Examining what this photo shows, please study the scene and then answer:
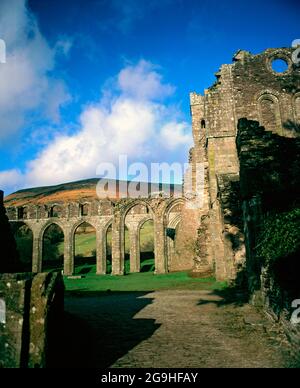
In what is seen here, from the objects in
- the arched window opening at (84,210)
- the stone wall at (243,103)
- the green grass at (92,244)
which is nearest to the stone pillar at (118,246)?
the arched window opening at (84,210)

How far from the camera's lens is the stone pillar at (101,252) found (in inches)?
1050

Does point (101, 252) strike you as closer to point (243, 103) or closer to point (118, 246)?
point (118, 246)

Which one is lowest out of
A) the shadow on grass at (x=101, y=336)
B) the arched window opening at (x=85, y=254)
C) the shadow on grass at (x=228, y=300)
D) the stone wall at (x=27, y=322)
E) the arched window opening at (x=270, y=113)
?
the arched window opening at (x=85, y=254)

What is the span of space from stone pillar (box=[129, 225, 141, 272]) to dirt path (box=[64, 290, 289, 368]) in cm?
2084

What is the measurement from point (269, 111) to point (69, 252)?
21.7 meters

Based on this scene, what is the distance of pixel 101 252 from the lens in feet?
90.0

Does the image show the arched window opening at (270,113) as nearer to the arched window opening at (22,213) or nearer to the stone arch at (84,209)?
the stone arch at (84,209)

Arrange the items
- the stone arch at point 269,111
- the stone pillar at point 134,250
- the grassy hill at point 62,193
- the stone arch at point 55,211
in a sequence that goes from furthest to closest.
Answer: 1. the grassy hill at point 62,193
2. the stone arch at point 55,211
3. the stone pillar at point 134,250
4. the stone arch at point 269,111

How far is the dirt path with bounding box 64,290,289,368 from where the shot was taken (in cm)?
349

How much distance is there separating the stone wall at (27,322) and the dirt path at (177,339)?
0.66m

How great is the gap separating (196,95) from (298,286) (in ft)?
71.6

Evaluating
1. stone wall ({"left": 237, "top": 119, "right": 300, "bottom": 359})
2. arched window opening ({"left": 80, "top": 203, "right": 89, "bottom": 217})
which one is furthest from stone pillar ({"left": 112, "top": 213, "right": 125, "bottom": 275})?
stone wall ({"left": 237, "top": 119, "right": 300, "bottom": 359})

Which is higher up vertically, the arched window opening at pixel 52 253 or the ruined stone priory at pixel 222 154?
the ruined stone priory at pixel 222 154

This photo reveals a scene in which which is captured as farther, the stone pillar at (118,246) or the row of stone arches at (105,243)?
the row of stone arches at (105,243)
